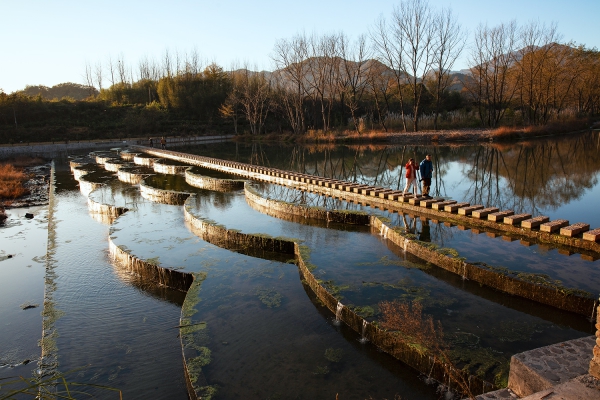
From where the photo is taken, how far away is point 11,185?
840 inches

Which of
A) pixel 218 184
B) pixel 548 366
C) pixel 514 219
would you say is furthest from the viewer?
pixel 218 184

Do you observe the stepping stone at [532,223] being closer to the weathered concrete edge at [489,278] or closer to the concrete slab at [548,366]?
the weathered concrete edge at [489,278]

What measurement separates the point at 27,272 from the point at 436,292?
9.80m

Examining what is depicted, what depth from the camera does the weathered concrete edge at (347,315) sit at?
17.0 ft

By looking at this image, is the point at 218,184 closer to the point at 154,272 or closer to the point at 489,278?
the point at 154,272

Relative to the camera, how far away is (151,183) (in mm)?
20953

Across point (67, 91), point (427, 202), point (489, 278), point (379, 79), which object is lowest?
point (489, 278)

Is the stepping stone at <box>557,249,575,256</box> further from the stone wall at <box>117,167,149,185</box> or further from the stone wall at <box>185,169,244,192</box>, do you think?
the stone wall at <box>117,167,149,185</box>

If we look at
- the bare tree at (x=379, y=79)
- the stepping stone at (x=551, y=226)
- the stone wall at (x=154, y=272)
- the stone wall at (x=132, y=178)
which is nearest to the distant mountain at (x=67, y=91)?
the bare tree at (x=379, y=79)

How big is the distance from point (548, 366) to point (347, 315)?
303cm

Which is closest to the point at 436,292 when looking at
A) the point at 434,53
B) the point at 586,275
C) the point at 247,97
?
the point at 586,275

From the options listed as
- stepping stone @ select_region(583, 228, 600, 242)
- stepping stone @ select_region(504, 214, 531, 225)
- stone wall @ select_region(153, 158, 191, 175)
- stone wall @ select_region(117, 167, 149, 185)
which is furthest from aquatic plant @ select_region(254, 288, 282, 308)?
stone wall @ select_region(153, 158, 191, 175)

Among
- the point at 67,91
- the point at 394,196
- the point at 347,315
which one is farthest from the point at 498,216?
the point at 67,91

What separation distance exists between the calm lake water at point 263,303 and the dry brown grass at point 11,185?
21.2 feet
